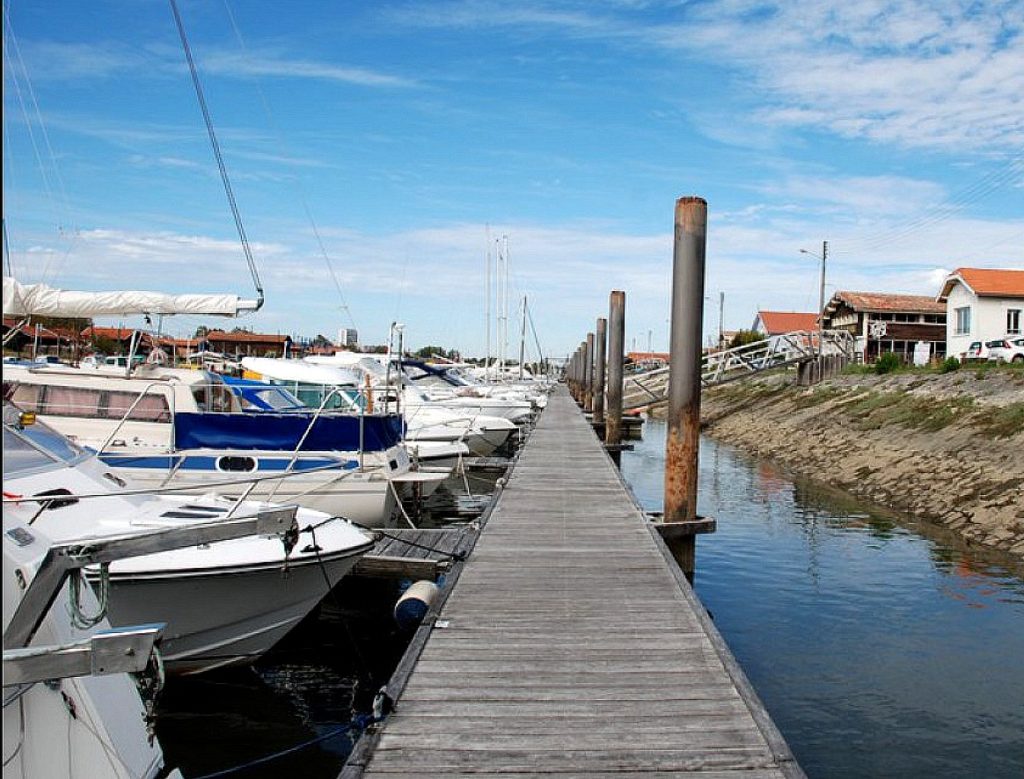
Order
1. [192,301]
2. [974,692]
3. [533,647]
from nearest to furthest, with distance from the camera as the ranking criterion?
1. [533,647]
2. [974,692]
3. [192,301]

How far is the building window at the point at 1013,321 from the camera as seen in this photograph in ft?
138

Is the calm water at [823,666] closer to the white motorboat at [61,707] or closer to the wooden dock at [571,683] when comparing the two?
the wooden dock at [571,683]

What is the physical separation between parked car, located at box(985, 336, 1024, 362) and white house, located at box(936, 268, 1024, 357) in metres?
7.40

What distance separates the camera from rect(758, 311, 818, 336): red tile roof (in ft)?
295

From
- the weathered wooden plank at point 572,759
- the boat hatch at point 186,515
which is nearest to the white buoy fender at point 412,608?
the boat hatch at point 186,515

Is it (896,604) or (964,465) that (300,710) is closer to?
(896,604)

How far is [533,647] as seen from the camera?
609 cm

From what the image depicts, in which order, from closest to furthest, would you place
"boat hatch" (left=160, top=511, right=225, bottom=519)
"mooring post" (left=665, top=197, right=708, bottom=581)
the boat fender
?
the boat fender, "boat hatch" (left=160, top=511, right=225, bottom=519), "mooring post" (left=665, top=197, right=708, bottom=581)

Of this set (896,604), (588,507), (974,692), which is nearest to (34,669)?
(974,692)

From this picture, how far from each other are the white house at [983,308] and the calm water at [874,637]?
96.3 feet

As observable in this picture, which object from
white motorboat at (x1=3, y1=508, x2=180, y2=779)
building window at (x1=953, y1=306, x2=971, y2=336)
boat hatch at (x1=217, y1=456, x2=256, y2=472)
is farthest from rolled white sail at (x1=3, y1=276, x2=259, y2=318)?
building window at (x1=953, y1=306, x2=971, y2=336)

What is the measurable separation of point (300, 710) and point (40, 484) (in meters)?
3.02

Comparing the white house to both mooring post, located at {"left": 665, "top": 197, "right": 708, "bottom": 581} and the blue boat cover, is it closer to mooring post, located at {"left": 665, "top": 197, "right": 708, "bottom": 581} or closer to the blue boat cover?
mooring post, located at {"left": 665, "top": 197, "right": 708, "bottom": 581}

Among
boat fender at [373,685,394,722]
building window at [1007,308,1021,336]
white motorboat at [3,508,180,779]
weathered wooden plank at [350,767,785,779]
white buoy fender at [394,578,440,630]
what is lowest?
white buoy fender at [394,578,440,630]
